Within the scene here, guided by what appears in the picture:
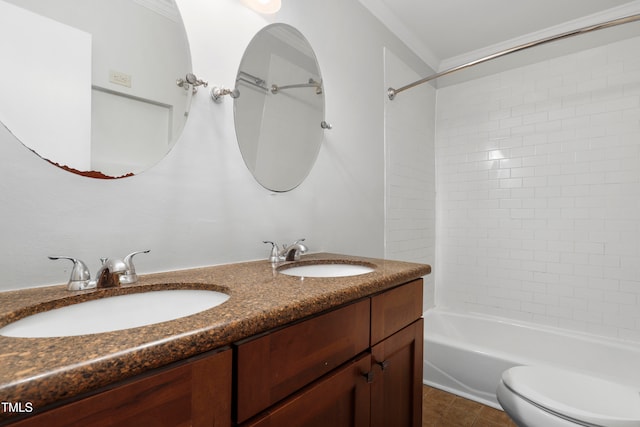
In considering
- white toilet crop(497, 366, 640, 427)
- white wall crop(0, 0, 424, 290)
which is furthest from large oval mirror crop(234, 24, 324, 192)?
white toilet crop(497, 366, 640, 427)

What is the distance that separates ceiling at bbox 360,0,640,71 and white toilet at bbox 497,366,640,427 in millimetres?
2129

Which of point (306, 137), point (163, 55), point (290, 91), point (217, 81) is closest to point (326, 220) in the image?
point (306, 137)

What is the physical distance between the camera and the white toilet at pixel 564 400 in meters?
1.04

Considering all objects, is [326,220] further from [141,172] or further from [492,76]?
[492,76]

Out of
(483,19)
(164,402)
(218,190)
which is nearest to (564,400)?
(164,402)

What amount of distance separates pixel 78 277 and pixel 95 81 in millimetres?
527

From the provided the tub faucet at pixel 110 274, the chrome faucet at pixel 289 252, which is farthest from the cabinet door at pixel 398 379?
the tub faucet at pixel 110 274

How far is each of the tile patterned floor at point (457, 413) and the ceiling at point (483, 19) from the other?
245 cm

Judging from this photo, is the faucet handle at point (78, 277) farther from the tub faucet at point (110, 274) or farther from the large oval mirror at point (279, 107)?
the large oval mirror at point (279, 107)

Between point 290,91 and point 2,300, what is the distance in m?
1.23

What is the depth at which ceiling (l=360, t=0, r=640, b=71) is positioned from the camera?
2012mm

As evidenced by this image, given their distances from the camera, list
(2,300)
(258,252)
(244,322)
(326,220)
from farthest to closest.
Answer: (326,220), (258,252), (2,300), (244,322)

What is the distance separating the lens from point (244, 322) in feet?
1.83

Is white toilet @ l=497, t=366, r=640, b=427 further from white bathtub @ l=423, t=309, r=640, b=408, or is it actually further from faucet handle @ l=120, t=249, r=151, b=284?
faucet handle @ l=120, t=249, r=151, b=284
